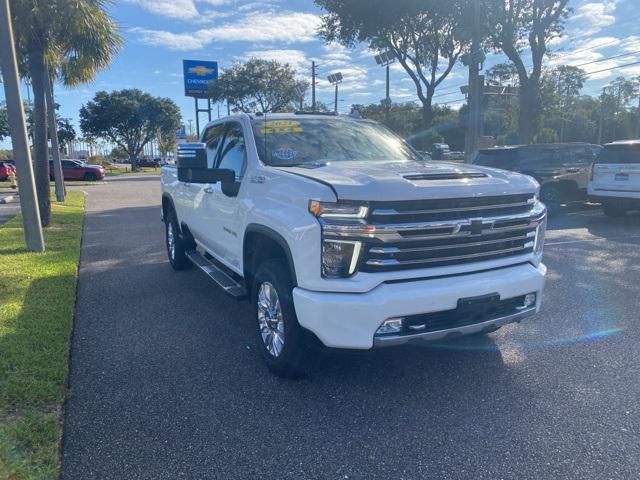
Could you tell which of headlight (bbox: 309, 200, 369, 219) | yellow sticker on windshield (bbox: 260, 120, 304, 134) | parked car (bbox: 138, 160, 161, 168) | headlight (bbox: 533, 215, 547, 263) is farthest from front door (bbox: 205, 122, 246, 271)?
parked car (bbox: 138, 160, 161, 168)

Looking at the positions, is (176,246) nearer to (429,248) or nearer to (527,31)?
(429,248)

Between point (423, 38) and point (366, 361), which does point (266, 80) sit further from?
point (366, 361)

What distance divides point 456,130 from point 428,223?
63441mm

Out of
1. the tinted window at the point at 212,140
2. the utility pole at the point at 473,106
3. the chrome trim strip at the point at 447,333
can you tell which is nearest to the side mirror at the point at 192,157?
A: the tinted window at the point at 212,140

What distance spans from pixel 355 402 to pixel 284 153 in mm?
2183

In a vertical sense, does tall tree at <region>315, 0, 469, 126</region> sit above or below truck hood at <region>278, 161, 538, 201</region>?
above

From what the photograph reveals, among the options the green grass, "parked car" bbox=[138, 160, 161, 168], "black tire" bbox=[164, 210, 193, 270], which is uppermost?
"black tire" bbox=[164, 210, 193, 270]

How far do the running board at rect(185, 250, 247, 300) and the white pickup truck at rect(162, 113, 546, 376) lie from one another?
0.03 m

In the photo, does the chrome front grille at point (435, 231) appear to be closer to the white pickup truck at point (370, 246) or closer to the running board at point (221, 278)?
the white pickup truck at point (370, 246)

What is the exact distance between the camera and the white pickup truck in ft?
10.3

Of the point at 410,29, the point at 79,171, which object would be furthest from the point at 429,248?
the point at 79,171

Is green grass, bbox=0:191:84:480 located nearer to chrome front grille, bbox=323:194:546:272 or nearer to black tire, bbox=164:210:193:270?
black tire, bbox=164:210:193:270

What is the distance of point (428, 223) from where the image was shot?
10.6ft

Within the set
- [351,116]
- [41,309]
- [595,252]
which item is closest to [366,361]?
[351,116]
